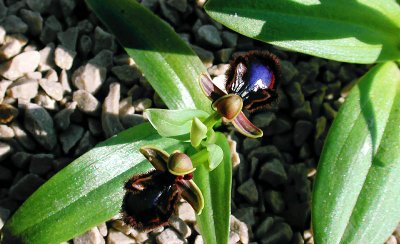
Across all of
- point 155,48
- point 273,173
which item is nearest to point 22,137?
point 155,48

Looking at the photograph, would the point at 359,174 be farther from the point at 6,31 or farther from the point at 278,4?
the point at 6,31

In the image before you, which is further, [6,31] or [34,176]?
[6,31]

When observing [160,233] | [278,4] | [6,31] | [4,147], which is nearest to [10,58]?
[6,31]

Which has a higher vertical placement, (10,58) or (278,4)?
(278,4)

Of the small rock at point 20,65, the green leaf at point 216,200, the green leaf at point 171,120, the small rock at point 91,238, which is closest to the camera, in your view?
the green leaf at point 171,120

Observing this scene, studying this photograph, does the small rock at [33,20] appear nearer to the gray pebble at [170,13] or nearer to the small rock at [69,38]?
the small rock at [69,38]

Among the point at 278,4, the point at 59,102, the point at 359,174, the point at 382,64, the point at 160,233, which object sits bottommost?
the point at 160,233

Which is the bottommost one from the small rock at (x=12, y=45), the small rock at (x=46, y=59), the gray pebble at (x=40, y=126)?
the gray pebble at (x=40, y=126)

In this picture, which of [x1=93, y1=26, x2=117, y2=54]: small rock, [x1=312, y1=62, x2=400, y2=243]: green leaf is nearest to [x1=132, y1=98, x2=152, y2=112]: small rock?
[x1=93, y1=26, x2=117, y2=54]: small rock

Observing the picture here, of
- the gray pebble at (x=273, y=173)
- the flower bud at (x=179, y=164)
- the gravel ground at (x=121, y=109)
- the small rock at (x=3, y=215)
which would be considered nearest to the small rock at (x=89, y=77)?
the gravel ground at (x=121, y=109)
